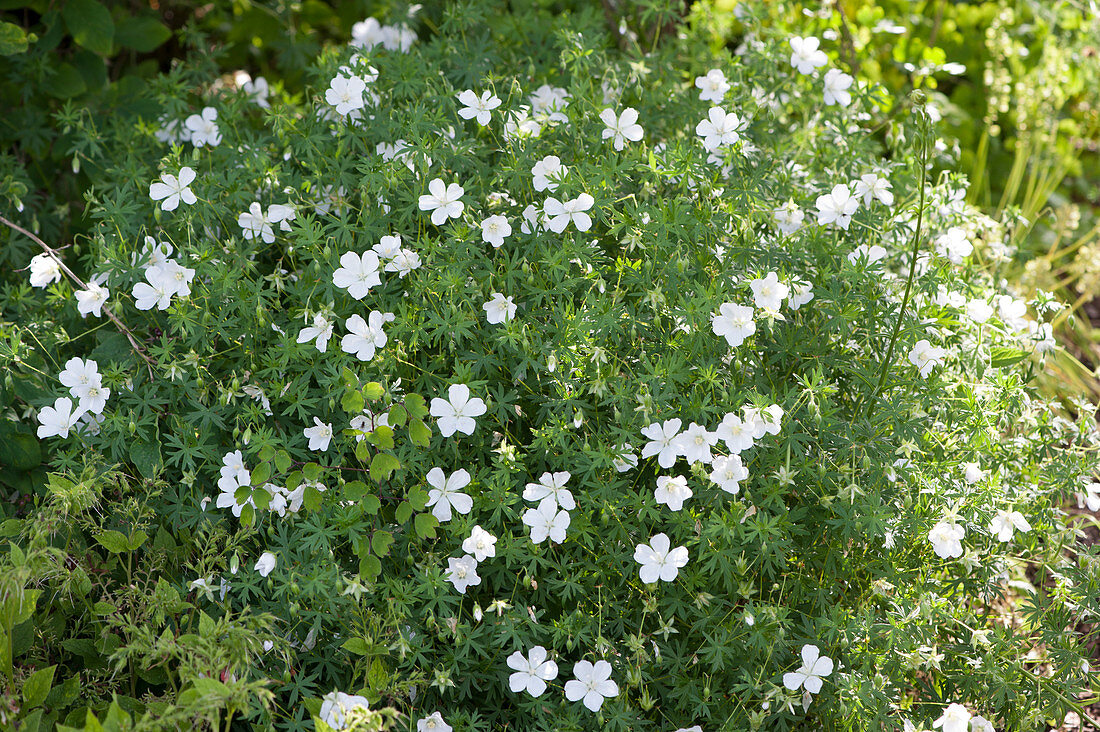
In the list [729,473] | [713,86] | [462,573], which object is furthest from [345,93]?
[729,473]

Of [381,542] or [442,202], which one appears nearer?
[381,542]

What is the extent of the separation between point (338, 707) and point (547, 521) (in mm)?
551

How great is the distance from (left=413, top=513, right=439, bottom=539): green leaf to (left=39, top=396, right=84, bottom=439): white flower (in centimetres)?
89

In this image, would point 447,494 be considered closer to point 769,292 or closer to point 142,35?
point 769,292

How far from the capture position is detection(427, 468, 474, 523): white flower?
1911 mm

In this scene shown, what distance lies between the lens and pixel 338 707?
1.72 metres

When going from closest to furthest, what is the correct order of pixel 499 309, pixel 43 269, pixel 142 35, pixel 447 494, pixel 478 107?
pixel 447 494 → pixel 499 309 → pixel 43 269 → pixel 478 107 → pixel 142 35

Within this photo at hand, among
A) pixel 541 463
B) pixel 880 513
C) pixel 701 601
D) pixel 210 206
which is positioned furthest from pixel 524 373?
pixel 210 206

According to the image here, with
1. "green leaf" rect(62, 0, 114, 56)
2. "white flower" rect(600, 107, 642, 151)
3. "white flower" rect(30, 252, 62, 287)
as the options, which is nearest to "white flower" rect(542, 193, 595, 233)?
"white flower" rect(600, 107, 642, 151)

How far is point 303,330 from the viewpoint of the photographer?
206 centimetres

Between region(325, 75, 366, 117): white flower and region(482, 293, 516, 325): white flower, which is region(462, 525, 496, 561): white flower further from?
region(325, 75, 366, 117): white flower

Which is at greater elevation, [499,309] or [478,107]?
[478,107]

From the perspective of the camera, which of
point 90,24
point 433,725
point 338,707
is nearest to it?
point 338,707

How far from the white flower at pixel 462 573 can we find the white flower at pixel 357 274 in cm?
63
